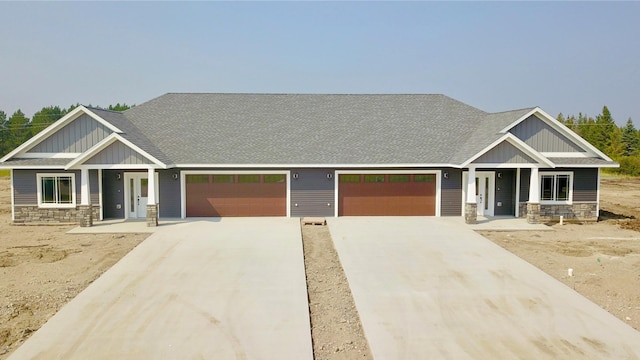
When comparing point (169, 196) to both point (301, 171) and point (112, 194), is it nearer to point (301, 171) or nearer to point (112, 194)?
point (112, 194)

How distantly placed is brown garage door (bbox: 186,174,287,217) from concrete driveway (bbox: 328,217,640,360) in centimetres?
652

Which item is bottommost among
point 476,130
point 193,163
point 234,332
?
point 234,332

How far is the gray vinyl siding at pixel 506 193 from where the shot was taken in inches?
862

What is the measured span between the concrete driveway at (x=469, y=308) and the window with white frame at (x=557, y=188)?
7.41m

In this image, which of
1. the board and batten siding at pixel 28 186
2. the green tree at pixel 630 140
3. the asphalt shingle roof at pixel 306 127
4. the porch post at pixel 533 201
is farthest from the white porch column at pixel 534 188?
the green tree at pixel 630 140

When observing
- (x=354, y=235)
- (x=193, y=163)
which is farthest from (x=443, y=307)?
(x=193, y=163)

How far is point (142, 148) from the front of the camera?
1964 centimetres

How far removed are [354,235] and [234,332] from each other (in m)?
9.36

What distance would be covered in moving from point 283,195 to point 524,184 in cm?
1077

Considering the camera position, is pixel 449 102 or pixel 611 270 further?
pixel 449 102

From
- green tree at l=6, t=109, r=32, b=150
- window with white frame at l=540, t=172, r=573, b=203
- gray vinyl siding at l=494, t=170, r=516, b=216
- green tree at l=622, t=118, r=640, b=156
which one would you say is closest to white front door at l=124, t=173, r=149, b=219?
gray vinyl siding at l=494, t=170, r=516, b=216

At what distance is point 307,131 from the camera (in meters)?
23.4

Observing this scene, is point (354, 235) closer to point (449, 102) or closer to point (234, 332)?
point (234, 332)

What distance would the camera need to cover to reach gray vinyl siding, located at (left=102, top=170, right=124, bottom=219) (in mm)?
20844
